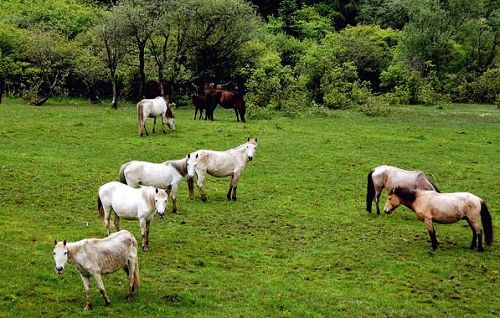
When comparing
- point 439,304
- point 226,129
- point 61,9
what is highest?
point 61,9

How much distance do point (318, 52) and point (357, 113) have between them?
714cm

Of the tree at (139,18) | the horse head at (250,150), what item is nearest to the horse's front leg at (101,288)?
the horse head at (250,150)

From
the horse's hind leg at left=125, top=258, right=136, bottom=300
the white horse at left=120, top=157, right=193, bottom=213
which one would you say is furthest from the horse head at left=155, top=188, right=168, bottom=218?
the white horse at left=120, top=157, right=193, bottom=213

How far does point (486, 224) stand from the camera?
14.1 m

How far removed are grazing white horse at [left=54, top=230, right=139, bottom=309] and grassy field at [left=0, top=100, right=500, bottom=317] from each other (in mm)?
434

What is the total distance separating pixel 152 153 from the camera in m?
22.5

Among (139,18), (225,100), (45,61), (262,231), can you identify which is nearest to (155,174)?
(262,231)

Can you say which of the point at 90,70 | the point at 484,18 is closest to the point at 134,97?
the point at 90,70

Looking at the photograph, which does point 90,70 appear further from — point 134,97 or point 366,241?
point 366,241

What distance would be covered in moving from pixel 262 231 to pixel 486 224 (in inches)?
208

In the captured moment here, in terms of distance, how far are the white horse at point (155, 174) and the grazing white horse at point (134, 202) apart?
2.24 m

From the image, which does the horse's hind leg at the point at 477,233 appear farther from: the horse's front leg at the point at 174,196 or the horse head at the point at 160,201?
the horse's front leg at the point at 174,196

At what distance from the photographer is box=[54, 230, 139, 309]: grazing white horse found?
32.6 ft

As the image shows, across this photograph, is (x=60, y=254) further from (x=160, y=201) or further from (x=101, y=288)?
(x=160, y=201)
